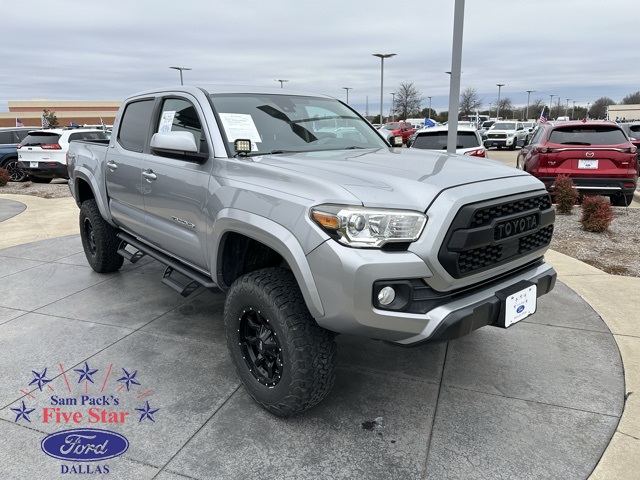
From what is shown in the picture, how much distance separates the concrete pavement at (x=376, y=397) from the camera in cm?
248

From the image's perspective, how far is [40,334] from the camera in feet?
13.0

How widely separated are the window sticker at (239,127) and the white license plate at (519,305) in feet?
6.24

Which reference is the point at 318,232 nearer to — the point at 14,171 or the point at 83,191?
the point at 83,191

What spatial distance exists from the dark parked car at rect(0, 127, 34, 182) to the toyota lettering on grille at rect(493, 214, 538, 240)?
655 inches

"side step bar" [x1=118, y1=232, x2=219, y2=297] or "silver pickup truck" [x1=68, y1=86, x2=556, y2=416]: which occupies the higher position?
"silver pickup truck" [x1=68, y1=86, x2=556, y2=416]

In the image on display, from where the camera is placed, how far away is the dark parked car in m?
15.4

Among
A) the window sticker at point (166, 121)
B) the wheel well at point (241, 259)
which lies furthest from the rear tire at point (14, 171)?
the wheel well at point (241, 259)

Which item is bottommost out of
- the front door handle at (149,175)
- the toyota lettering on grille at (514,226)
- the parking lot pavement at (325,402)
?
the parking lot pavement at (325,402)

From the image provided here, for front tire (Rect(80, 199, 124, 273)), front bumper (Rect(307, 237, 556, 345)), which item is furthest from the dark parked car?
front bumper (Rect(307, 237, 556, 345))

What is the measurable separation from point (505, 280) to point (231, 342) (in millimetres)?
1674

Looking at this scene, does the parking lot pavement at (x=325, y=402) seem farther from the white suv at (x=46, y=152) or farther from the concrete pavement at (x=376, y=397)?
the white suv at (x=46, y=152)

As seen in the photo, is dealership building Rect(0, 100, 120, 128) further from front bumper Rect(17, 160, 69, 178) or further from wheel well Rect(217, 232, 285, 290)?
wheel well Rect(217, 232, 285, 290)

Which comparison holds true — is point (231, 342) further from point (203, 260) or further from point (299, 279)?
point (299, 279)

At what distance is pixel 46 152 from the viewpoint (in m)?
13.6
